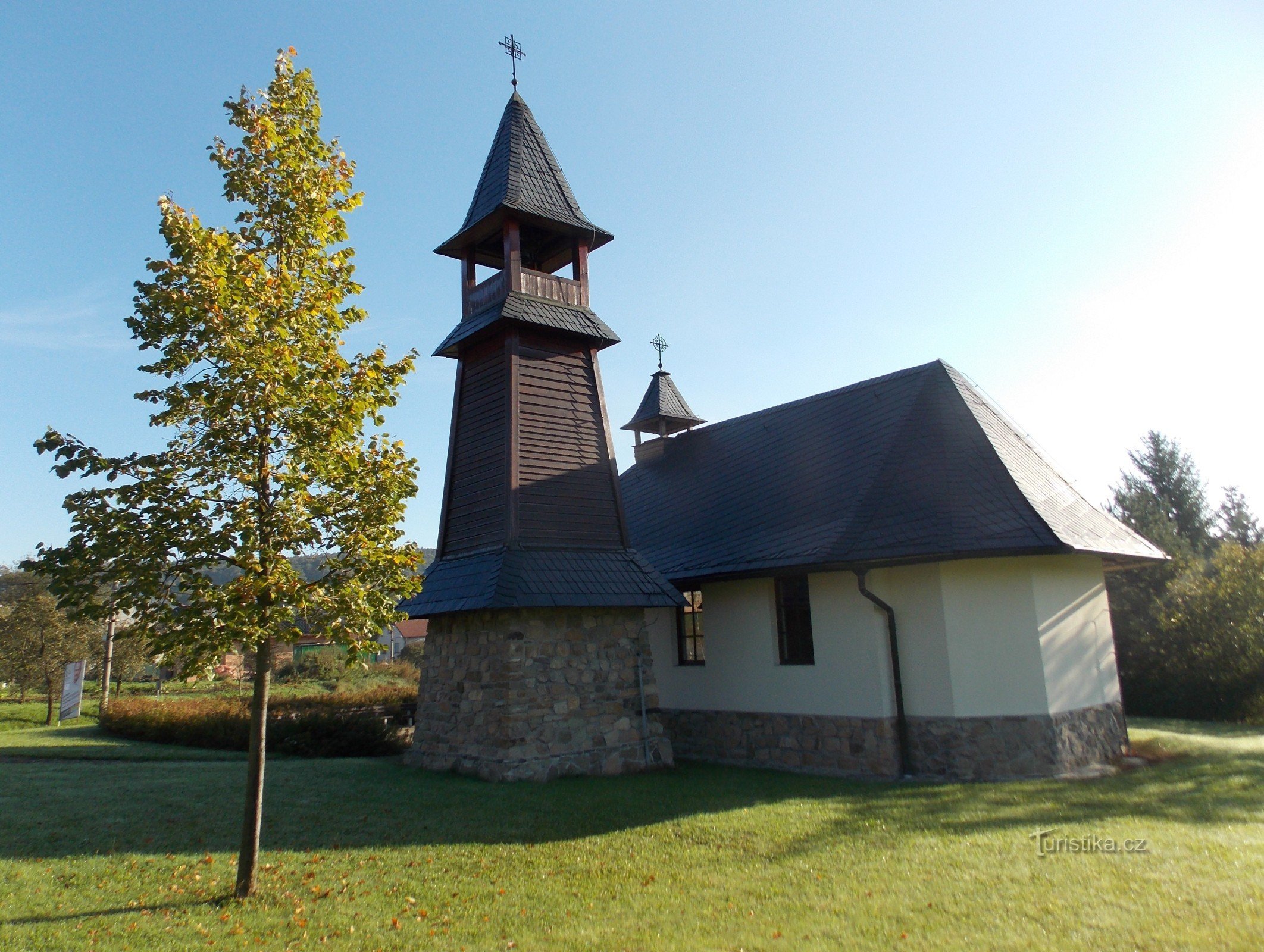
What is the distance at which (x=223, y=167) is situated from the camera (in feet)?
23.3

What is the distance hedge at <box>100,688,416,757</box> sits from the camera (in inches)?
658

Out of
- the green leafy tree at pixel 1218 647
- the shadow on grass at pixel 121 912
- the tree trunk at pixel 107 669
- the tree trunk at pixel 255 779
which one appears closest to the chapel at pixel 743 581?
the tree trunk at pixel 255 779

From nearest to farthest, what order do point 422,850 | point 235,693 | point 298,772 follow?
point 422,850
point 298,772
point 235,693

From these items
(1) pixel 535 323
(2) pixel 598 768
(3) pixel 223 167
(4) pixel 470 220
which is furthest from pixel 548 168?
(2) pixel 598 768

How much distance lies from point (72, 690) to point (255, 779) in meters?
20.1

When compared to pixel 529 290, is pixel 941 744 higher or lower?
lower

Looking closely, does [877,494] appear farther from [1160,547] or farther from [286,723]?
[1160,547]

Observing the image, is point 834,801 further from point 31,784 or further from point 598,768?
point 31,784

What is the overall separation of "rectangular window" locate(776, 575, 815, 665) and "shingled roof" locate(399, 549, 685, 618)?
1.76 meters

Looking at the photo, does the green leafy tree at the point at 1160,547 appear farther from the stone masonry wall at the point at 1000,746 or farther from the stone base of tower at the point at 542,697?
the stone base of tower at the point at 542,697

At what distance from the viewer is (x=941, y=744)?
38.8ft

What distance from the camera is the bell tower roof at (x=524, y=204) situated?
48.9 ft

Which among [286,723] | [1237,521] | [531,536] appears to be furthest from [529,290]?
[1237,521]

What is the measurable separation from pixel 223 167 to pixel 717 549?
10.6 m
